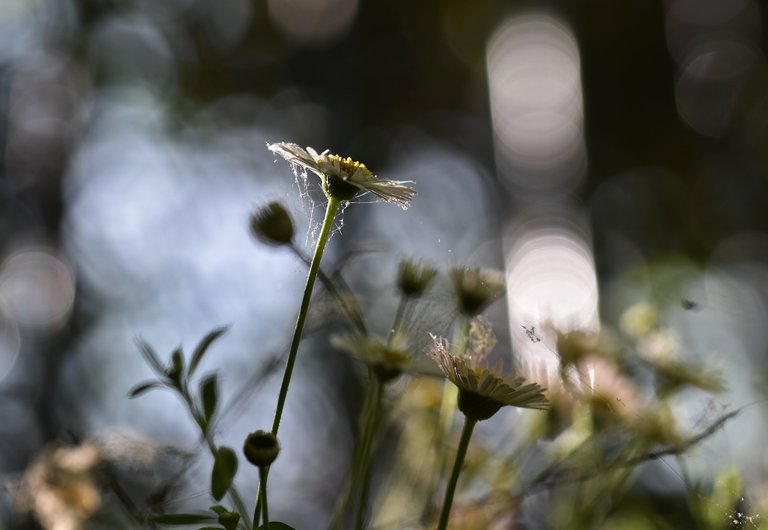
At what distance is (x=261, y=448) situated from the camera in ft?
0.99

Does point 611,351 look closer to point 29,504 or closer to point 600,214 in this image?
point 29,504

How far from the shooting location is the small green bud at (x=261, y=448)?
0.98ft

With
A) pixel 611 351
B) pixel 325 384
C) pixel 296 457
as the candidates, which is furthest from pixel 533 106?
pixel 611 351

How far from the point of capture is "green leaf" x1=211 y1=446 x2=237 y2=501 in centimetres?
31

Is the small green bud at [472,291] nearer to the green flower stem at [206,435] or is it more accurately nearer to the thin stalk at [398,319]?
the thin stalk at [398,319]

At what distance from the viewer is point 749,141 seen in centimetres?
241

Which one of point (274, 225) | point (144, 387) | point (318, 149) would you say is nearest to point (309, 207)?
point (274, 225)

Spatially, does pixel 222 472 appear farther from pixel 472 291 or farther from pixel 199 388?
pixel 472 291

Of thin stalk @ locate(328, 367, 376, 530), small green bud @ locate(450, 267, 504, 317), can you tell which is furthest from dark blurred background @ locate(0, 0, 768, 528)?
thin stalk @ locate(328, 367, 376, 530)

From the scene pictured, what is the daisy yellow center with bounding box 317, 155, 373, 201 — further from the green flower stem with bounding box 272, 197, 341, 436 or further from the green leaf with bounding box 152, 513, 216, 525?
the green leaf with bounding box 152, 513, 216, 525

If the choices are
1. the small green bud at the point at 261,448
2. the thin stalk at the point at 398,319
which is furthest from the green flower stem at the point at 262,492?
the thin stalk at the point at 398,319

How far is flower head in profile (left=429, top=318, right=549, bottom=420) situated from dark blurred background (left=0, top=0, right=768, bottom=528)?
1168mm

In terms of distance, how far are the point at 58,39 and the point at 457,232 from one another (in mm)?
1555

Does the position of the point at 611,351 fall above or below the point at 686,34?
below
